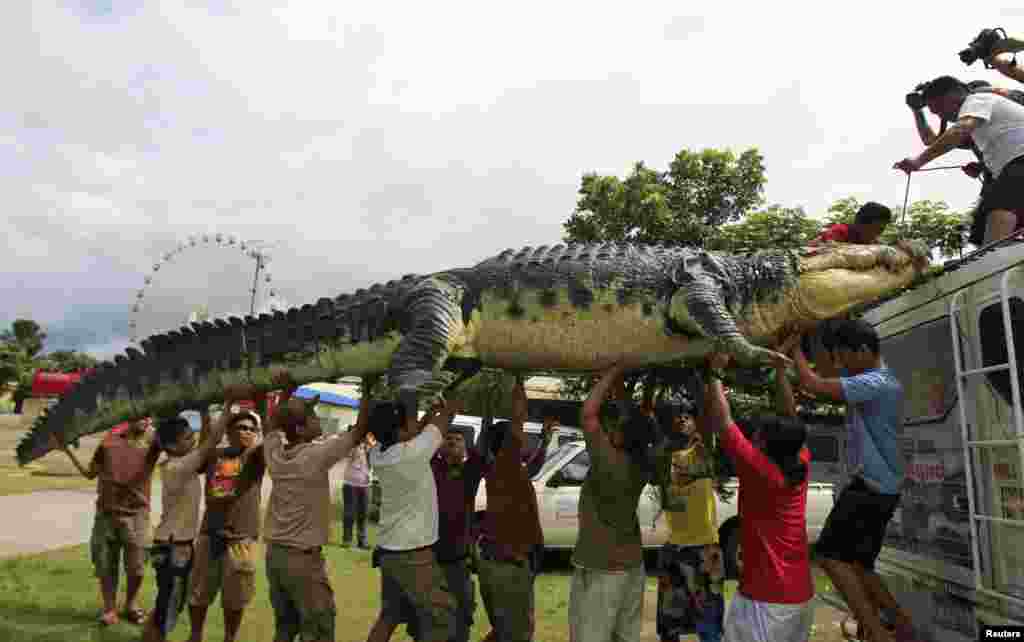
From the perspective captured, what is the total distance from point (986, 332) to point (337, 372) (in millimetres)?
3697

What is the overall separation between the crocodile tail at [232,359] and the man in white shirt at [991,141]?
355cm

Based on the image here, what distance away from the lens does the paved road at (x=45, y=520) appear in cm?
938

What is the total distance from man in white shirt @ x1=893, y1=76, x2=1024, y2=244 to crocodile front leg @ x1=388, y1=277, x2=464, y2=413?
3.07m

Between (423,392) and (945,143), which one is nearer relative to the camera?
(423,392)

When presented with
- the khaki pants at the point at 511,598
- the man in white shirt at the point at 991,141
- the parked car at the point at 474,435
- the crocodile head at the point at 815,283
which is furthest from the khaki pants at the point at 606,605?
the parked car at the point at 474,435

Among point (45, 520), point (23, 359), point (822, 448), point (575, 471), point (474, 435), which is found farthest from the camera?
point (23, 359)

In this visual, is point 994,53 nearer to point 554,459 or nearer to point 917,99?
point 917,99

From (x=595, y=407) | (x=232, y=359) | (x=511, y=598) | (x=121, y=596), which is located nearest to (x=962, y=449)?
(x=595, y=407)

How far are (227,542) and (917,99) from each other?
5887 millimetres

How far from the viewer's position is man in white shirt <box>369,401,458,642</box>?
12.8ft

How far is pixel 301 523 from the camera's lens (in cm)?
426

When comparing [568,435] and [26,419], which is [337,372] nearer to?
[568,435]

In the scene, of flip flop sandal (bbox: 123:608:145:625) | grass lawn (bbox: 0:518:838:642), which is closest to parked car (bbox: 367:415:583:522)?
grass lawn (bbox: 0:518:838:642)

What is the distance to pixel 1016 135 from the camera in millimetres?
4145
